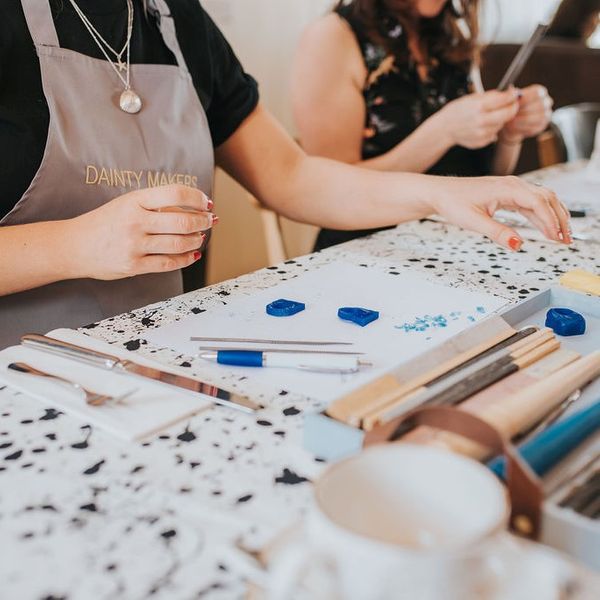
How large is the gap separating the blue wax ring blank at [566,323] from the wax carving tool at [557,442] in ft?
0.60

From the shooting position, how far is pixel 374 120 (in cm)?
155

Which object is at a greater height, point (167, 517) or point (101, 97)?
point (101, 97)

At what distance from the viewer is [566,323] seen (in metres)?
0.70

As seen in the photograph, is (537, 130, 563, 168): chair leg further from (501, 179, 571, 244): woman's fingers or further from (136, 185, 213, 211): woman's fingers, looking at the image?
(136, 185, 213, 211): woman's fingers

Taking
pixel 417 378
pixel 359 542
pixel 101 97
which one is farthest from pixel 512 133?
pixel 359 542

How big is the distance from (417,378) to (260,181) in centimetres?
63

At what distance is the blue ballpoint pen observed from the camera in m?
0.64

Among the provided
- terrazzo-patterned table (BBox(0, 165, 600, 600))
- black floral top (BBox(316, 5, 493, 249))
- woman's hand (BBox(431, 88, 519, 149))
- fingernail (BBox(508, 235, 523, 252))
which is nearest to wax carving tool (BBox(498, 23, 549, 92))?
woman's hand (BBox(431, 88, 519, 149))

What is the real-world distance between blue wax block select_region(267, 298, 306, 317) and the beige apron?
0.27 metres

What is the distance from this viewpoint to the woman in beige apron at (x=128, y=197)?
0.72 meters

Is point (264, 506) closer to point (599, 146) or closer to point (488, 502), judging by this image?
point (488, 502)

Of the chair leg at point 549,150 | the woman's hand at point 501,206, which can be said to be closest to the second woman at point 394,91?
the chair leg at point 549,150

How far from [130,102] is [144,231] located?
0.95ft

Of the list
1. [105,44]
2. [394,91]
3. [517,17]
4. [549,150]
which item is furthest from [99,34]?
[517,17]
